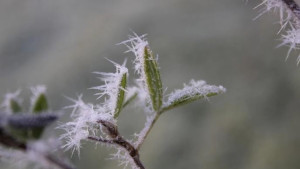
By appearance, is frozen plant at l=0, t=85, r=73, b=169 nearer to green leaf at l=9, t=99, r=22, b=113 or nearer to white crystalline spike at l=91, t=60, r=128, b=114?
green leaf at l=9, t=99, r=22, b=113

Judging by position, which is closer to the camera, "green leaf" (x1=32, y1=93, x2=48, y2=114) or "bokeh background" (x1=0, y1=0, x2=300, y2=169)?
"green leaf" (x1=32, y1=93, x2=48, y2=114)

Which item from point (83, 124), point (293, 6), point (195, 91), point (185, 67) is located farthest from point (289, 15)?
point (185, 67)

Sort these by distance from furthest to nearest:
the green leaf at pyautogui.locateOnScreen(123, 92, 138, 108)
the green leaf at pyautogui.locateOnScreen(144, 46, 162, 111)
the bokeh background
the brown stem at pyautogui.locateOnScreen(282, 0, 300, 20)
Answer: the bokeh background < the green leaf at pyautogui.locateOnScreen(123, 92, 138, 108) < the green leaf at pyautogui.locateOnScreen(144, 46, 162, 111) < the brown stem at pyautogui.locateOnScreen(282, 0, 300, 20)

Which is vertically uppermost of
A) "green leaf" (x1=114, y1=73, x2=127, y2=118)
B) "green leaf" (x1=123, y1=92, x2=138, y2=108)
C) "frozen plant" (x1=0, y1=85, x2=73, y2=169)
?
"green leaf" (x1=123, y1=92, x2=138, y2=108)

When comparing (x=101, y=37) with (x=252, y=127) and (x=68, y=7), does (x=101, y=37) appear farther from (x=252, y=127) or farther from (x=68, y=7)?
(x=252, y=127)

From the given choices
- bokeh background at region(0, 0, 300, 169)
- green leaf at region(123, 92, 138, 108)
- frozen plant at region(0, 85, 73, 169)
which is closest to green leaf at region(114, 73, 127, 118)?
green leaf at region(123, 92, 138, 108)

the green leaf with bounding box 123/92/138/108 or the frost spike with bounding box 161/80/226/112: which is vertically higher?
the green leaf with bounding box 123/92/138/108

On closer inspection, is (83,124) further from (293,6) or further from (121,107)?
(293,6)

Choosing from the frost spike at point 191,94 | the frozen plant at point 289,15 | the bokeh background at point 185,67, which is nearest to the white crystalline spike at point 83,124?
the frost spike at point 191,94

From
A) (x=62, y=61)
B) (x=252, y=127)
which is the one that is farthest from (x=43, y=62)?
(x=252, y=127)
